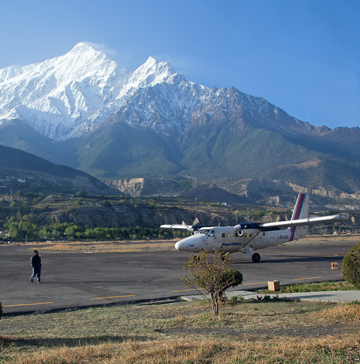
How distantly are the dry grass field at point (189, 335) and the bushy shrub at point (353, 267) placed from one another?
2.43 feet

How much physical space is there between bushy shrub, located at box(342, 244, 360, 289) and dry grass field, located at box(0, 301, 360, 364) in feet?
2.43

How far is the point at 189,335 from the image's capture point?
866 cm

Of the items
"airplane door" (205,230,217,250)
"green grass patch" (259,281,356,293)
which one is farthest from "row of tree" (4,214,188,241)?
"green grass patch" (259,281,356,293)

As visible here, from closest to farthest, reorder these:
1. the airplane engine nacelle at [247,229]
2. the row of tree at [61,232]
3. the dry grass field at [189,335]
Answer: the dry grass field at [189,335] → the airplane engine nacelle at [247,229] → the row of tree at [61,232]

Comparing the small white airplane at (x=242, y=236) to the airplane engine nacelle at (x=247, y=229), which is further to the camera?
the airplane engine nacelle at (x=247, y=229)

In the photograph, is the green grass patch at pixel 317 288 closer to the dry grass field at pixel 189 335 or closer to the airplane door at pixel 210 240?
the dry grass field at pixel 189 335

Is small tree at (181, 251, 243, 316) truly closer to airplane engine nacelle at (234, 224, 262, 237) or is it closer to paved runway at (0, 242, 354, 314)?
paved runway at (0, 242, 354, 314)

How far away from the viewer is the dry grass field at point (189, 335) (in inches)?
259

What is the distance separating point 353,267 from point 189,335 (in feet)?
17.8

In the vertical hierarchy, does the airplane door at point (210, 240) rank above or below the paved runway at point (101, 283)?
above

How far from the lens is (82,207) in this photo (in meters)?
106

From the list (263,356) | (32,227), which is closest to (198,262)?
(263,356)

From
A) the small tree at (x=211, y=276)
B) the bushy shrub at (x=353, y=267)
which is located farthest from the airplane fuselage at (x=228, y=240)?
the bushy shrub at (x=353, y=267)

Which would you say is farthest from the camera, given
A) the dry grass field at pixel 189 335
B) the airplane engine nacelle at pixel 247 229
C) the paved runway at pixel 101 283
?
the airplane engine nacelle at pixel 247 229
